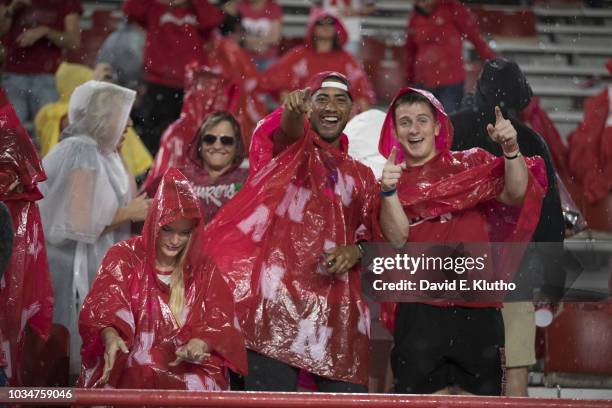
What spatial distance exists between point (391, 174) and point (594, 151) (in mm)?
2607

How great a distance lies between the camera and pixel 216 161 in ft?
16.0

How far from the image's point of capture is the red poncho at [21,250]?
4.30 meters

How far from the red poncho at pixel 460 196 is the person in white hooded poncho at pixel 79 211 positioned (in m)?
1.24

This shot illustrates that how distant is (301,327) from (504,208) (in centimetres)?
78

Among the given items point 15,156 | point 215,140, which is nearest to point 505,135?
point 215,140

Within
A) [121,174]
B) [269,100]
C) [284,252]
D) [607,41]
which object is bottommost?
[284,252]

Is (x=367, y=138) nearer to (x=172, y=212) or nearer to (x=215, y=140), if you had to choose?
(x=215, y=140)

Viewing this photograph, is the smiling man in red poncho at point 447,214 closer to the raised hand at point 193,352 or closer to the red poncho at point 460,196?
the red poncho at point 460,196

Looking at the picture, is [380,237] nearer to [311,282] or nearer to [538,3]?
[311,282]

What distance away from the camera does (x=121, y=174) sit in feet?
16.5

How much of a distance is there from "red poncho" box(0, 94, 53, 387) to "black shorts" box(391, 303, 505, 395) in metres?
1.33

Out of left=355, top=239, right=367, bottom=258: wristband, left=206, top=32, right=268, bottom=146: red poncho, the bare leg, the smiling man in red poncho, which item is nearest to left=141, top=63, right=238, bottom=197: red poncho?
left=206, top=32, right=268, bottom=146: red poncho

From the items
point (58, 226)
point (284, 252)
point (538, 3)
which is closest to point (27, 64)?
point (58, 226)

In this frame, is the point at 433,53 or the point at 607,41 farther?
the point at 607,41
